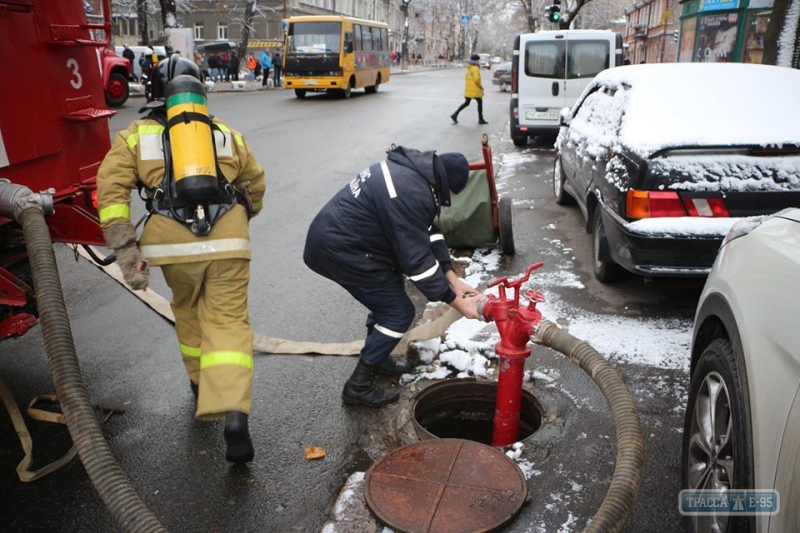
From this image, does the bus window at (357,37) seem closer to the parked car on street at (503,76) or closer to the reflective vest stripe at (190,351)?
the parked car on street at (503,76)

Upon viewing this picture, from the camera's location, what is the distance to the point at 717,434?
2.40 meters

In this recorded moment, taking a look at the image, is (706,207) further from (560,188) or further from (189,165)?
Result: (560,188)

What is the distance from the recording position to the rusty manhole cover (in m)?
2.80

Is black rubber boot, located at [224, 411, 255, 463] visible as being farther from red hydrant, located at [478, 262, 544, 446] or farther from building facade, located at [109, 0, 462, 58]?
building facade, located at [109, 0, 462, 58]

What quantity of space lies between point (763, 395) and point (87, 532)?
2520 mm

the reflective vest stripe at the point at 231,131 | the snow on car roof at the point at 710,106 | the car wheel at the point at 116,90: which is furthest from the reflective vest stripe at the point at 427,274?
the car wheel at the point at 116,90

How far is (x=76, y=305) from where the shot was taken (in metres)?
5.24

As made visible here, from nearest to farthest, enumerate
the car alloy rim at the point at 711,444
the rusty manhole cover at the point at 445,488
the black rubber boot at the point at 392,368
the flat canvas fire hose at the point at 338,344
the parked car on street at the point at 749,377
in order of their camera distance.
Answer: the parked car on street at the point at 749,377, the car alloy rim at the point at 711,444, the rusty manhole cover at the point at 445,488, the black rubber boot at the point at 392,368, the flat canvas fire hose at the point at 338,344

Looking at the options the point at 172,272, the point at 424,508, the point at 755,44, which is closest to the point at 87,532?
the point at 172,272

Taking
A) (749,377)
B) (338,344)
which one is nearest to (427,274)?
(338,344)

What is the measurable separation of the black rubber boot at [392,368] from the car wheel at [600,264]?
2136 millimetres

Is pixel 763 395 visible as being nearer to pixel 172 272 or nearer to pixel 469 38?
pixel 172 272

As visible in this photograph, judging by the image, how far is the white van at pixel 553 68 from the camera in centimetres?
1277

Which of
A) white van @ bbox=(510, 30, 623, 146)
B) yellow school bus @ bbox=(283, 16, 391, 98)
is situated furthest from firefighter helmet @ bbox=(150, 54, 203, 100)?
yellow school bus @ bbox=(283, 16, 391, 98)
